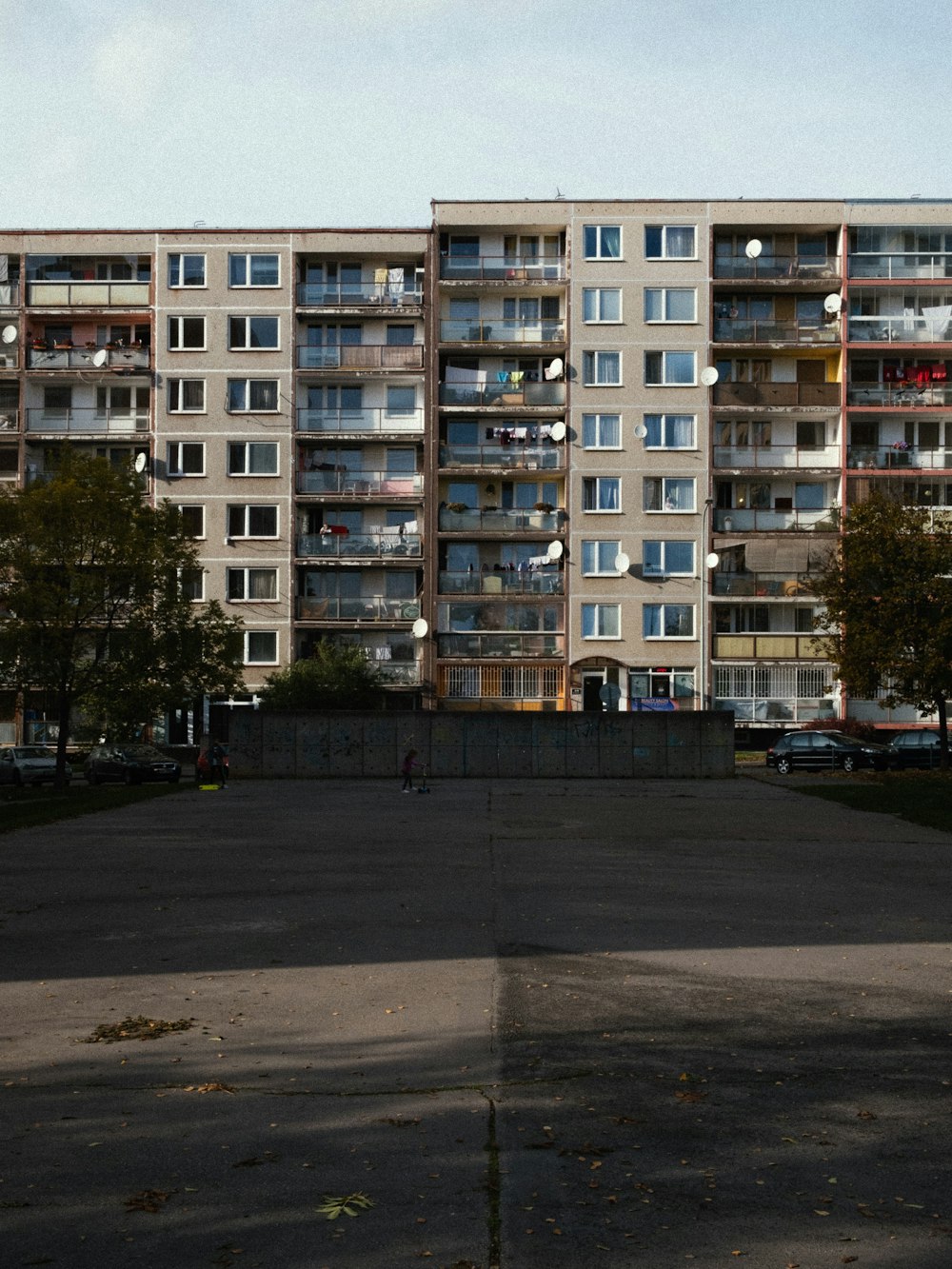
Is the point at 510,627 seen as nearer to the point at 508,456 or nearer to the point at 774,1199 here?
the point at 508,456

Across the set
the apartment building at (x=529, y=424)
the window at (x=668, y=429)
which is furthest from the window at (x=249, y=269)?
the window at (x=668, y=429)

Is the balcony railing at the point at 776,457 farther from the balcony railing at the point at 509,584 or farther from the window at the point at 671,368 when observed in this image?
the balcony railing at the point at 509,584

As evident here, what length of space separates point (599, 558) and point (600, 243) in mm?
12888

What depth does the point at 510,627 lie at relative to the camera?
6075 cm

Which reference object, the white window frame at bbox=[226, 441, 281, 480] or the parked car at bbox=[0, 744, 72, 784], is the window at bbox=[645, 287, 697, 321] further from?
the parked car at bbox=[0, 744, 72, 784]

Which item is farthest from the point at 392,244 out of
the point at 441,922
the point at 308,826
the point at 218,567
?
the point at 441,922

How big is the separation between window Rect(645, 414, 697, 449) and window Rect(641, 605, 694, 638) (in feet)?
21.4

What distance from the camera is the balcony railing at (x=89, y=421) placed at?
62031mm

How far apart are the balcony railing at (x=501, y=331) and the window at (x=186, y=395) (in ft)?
33.2

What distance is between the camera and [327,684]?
181ft

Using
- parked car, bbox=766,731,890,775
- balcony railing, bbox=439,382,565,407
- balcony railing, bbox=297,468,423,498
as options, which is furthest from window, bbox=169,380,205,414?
parked car, bbox=766,731,890,775

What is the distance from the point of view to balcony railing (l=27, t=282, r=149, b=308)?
204ft

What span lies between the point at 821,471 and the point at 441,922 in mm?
50313

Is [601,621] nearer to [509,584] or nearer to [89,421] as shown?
[509,584]
